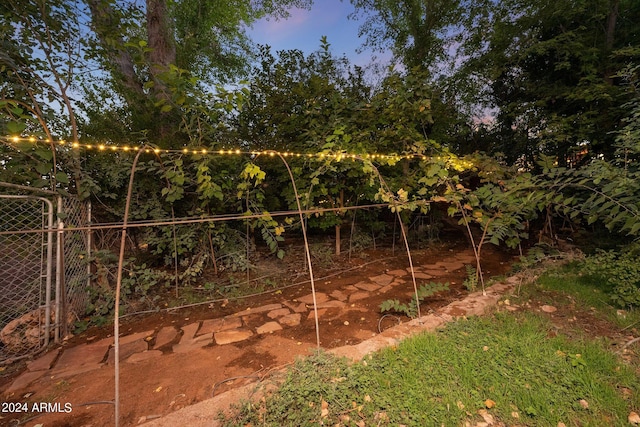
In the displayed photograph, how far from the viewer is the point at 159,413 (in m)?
1.96

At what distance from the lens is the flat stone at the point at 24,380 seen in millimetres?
2301

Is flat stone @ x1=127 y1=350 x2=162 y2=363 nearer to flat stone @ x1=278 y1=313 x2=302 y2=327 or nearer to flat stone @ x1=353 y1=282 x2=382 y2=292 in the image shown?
flat stone @ x1=278 y1=313 x2=302 y2=327

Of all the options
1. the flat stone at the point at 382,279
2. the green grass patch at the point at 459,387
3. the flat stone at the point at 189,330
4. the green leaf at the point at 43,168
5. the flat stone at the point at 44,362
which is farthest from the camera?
the flat stone at the point at 382,279

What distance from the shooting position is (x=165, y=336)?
122 inches

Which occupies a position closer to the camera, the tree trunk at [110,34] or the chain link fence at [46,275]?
the chain link fence at [46,275]

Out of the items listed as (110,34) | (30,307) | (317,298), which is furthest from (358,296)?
(110,34)

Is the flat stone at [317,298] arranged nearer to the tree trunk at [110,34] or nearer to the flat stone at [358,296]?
the flat stone at [358,296]

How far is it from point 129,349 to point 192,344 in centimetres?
69

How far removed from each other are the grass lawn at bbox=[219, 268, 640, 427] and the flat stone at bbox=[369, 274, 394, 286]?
1.73m

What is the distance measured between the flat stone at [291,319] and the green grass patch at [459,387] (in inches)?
44.2

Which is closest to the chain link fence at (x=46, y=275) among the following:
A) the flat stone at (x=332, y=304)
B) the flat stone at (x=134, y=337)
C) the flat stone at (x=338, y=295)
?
the flat stone at (x=134, y=337)

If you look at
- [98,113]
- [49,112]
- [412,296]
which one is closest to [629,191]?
[412,296]

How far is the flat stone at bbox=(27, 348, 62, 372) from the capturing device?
2.57 meters

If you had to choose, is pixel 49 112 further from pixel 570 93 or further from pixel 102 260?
pixel 570 93
